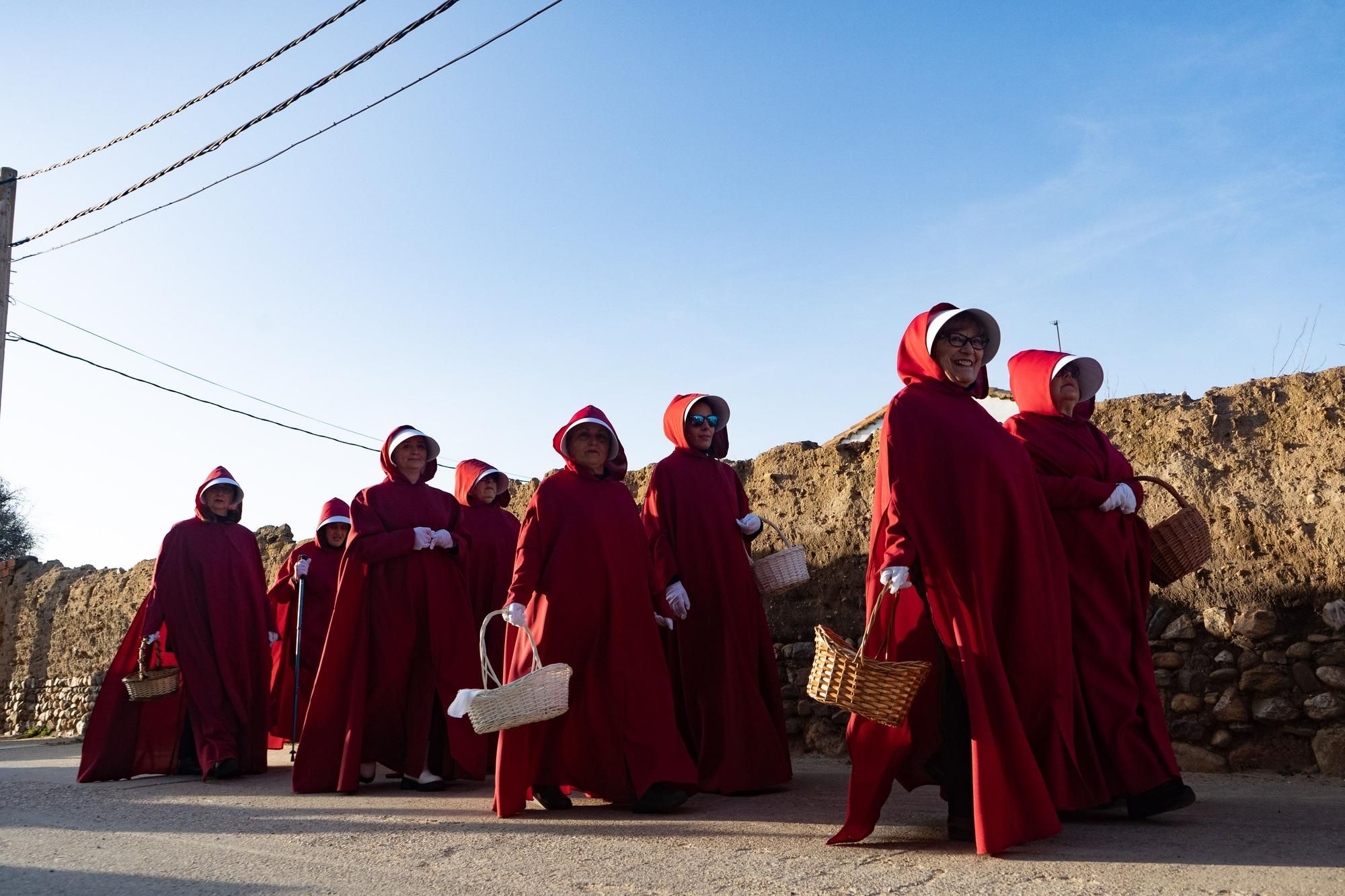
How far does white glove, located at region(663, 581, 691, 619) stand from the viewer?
5570 millimetres

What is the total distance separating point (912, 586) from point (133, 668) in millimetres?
5922

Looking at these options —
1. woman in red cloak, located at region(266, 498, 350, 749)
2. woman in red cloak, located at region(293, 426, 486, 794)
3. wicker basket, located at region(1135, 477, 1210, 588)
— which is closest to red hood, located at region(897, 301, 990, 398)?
wicker basket, located at region(1135, 477, 1210, 588)

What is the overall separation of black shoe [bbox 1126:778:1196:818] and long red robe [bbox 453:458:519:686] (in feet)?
13.5

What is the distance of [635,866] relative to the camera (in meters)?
3.74

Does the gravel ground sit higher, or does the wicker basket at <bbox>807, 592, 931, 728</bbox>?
the wicker basket at <bbox>807, 592, 931, 728</bbox>

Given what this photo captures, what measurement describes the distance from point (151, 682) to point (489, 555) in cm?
221

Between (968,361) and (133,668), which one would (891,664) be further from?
(133,668)

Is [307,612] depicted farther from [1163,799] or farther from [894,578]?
[1163,799]

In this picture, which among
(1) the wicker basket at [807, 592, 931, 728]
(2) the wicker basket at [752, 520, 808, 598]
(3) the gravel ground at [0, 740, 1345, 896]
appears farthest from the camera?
(2) the wicker basket at [752, 520, 808, 598]

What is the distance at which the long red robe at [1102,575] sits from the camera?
430cm

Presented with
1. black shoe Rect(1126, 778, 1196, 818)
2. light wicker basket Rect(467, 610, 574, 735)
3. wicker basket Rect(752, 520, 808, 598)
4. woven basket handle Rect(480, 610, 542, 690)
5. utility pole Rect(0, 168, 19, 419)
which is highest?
utility pole Rect(0, 168, 19, 419)

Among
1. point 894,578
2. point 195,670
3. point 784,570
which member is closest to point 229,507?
point 195,670

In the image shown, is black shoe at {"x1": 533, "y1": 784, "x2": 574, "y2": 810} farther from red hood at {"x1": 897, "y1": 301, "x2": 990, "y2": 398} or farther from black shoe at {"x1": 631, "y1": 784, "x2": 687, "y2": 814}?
red hood at {"x1": 897, "y1": 301, "x2": 990, "y2": 398}

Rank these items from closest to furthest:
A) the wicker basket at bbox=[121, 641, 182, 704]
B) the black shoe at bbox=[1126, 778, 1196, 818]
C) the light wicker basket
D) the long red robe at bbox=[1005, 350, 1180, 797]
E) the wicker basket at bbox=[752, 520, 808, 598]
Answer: the black shoe at bbox=[1126, 778, 1196, 818] → the long red robe at bbox=[1005, 350, 1180, 797] → the light wicker basket → the wicker basket at bbox=[752, 520, 808, 598] → the wicker basket at bbox=[121, 641, 182, 704]
